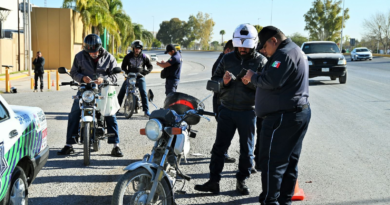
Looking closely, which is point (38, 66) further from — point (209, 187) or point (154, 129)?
point (154, 129)

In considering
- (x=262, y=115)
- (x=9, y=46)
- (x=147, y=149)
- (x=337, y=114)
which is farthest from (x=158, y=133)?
(x=9, y=46)

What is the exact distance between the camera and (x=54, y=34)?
3747 centimetres

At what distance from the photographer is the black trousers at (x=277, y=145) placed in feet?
14.5

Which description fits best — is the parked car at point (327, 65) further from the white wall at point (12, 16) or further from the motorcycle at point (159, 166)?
the white wall at point (12, 16)

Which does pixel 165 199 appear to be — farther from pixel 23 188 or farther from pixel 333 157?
pixel 333 157

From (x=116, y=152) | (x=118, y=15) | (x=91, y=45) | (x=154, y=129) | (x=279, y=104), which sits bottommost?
(x=116, y=152)

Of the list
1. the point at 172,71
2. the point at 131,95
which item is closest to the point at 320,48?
the point at 172,71

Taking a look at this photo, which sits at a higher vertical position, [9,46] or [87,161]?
[9,46]

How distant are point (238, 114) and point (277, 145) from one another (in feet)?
3.36

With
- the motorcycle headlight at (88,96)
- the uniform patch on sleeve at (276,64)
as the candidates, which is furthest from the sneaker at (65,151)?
the uniform patch on sleeve at (276,64)

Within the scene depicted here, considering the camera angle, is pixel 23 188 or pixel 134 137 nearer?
pixel 23 188

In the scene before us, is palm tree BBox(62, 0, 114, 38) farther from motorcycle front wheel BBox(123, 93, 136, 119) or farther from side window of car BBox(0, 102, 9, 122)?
side window of car BBox(0, 102, 9, 122)

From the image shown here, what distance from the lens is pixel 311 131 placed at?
32.6 ft

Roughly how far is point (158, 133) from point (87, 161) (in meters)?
2.65
